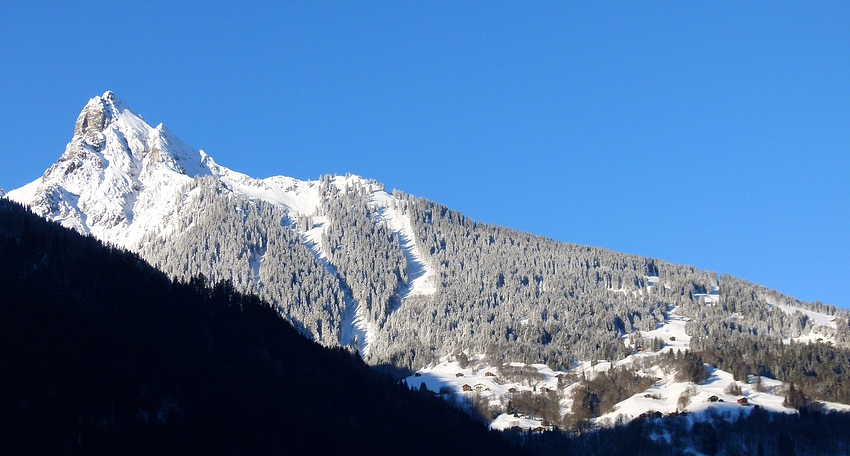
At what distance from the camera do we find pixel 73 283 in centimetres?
19862

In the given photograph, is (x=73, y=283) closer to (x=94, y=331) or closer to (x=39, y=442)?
(x=94, y=331)

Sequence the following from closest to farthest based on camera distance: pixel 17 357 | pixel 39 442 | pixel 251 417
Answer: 1. pixel 39 442
2. pixel 17 357
3. pixel 251 417

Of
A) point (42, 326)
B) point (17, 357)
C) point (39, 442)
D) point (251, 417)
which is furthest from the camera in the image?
point (251, 417)

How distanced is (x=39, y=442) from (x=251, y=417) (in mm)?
43380

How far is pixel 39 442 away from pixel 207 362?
4795 centimetres

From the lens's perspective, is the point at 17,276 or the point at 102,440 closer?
the point at 102,440

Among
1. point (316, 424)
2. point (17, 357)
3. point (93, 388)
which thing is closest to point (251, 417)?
point (316, 424)

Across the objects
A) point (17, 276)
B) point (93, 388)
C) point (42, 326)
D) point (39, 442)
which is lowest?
point (39, 442)

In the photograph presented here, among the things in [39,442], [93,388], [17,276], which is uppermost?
[17,276]

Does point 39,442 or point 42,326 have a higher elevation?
point 42,326

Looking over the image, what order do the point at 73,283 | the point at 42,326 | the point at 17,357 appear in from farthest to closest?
the point at 73,283 → the point at 42,326 → the point at 17,357

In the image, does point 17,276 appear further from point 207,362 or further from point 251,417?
point 251,417

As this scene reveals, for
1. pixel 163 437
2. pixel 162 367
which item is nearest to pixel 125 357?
pixel 162 367

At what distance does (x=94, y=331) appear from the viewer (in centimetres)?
17888
